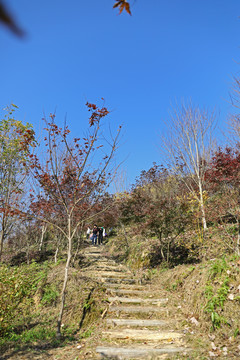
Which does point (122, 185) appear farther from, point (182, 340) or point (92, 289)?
point (182, 340)

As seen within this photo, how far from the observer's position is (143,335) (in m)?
4.26

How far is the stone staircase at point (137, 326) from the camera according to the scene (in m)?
3.74

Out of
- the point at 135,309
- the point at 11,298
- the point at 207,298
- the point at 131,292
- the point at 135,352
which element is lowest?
the point at 135,352

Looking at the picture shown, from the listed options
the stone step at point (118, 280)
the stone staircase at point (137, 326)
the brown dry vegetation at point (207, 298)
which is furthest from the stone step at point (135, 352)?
the stone step at point (118, 280)

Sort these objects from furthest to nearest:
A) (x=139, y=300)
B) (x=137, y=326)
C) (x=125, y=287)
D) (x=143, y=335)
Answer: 1. (x=125, y=287)
2. (x=139, y=300)
3. (x=137, y=326)
4. (x=143, y=335)

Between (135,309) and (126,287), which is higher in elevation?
(126,287)

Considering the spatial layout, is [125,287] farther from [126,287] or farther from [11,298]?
[11,298]

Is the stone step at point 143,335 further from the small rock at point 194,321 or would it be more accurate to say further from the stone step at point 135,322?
the small rock at point 194,321

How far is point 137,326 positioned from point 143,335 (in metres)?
0.42

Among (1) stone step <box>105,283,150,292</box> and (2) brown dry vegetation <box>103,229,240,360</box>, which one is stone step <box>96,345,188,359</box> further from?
(1) stone step <box>105,283,150,292</box>

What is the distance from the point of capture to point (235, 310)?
3982mm

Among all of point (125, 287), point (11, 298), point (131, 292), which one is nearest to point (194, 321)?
point (131, 292)

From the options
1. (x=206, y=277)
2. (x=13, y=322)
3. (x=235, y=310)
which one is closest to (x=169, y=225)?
(x=206, y=277)

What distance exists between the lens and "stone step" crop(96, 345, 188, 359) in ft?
12.0
